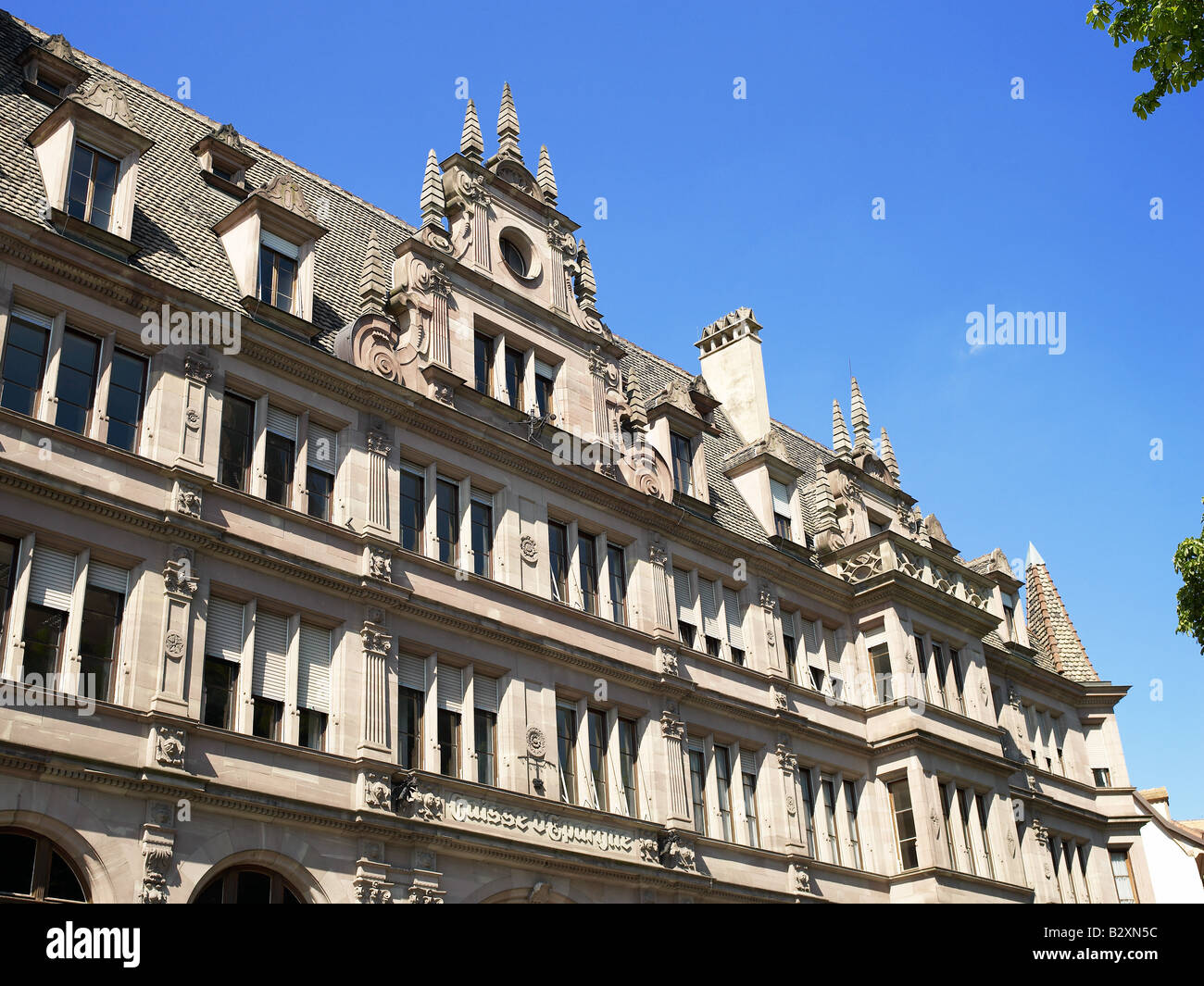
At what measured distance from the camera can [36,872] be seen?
20.0m

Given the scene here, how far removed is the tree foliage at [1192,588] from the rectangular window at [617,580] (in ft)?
41.7

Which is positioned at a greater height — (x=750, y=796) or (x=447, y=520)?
(x=447, y=520)

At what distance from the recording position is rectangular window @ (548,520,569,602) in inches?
1222

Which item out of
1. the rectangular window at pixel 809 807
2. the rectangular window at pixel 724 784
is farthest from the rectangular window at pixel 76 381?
the rectangular window at pixel 809 807

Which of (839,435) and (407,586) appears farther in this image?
(839,435)

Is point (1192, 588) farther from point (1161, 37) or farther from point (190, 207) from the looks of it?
point (190, 207)

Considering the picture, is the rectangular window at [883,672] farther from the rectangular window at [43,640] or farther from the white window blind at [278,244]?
the rectangular window at [43,640]

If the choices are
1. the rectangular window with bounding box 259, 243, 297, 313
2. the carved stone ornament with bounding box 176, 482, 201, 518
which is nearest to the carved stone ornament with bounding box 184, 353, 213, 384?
the carved stone ornament with bounding box 176, 482, 201, 518

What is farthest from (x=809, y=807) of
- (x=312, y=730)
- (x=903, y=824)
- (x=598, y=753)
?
(x=312, y=730)

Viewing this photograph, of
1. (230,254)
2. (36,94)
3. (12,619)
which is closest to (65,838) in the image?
(12,619)

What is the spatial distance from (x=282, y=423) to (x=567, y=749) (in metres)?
9.39

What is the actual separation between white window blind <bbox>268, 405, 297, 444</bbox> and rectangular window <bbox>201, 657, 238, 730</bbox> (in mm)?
5090
